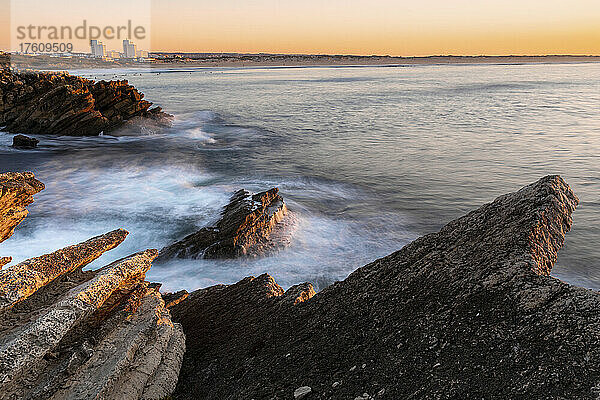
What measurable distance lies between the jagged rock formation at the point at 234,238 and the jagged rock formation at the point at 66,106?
72.8ft

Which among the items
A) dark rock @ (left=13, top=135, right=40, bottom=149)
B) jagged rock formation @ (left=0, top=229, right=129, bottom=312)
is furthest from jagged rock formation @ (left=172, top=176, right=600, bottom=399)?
dark rock @ (left=13, top=135, right=40, bottom=149)

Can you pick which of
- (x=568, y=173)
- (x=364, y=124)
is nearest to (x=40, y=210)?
(x=568, y=173)

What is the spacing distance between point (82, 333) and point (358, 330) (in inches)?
114

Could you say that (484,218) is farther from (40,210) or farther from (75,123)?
(75,123)

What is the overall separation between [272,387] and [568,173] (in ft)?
A: 71.2

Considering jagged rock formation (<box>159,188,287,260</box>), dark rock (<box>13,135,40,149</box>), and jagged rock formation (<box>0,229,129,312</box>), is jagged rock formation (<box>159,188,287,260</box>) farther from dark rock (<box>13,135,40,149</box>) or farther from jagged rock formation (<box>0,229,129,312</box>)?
dark rock (<box>13,135,40,149</box>)

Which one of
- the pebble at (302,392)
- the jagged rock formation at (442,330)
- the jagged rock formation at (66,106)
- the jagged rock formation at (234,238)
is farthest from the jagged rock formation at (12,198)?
the jagged rock formation at (66,106)

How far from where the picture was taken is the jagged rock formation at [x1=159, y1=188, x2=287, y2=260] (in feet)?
37.9

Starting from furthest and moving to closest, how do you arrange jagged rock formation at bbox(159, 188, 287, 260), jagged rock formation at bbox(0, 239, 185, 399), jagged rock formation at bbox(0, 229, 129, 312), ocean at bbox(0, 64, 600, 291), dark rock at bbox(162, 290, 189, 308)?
1. ocean at bbox(0, 64, 600, 291)
2. jagged rock formation at bbox(159, 188, 287, 260)
3. dark rock at bbox(162, 290, 189, 308)
4. jagged rock formation at bbox(0, 229, 129, 312)
5. jagged rock formation at bbox(0, 239, 185, 399)

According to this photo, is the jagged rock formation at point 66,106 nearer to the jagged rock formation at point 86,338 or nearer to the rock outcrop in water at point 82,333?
the rock outcrop in water at point 82,333

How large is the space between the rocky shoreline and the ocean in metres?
5.12

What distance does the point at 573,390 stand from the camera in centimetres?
261

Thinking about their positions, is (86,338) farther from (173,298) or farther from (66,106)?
(66,106)

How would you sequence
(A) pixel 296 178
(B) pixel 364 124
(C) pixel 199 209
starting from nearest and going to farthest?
(C) pixel 199 209 → (A) pixel 296 178 → (B) pixel 364 124
